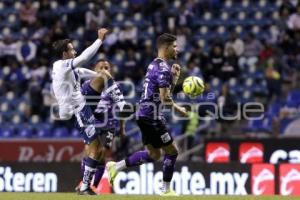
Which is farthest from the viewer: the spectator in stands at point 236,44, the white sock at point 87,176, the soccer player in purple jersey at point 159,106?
the spectator in stands at point 236,44

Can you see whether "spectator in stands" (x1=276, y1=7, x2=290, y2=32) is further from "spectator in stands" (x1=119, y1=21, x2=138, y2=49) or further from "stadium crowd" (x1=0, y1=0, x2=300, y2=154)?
"spectator in stands" (x1=119, y1=21, x2=138, y2=49)

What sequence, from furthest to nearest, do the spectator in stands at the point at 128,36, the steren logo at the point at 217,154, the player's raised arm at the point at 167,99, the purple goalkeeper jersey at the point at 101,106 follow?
the spectator in stands at the point at 128,36, the steren logo at the point at 217,154, the purple goalkeeper jersey at the point at 101,106, the player's raised arm at the point at 167,99

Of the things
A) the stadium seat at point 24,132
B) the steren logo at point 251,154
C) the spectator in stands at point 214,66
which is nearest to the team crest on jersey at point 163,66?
the steren logo at point 251,154

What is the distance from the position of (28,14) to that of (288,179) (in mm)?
13421

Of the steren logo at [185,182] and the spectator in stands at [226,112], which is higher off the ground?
the spectator in stands at [226,112]

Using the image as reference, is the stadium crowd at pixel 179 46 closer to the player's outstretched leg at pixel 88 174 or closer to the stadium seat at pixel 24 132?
the stadium seat at pixel 24 132

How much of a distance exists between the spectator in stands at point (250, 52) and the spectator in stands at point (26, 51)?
22.1 feet

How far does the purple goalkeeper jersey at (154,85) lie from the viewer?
13.2 metres

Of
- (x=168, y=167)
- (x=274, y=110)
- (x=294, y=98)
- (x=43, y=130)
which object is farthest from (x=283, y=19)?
(x=168, y=167)

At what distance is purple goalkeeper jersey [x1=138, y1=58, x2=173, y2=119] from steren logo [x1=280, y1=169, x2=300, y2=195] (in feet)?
17.4

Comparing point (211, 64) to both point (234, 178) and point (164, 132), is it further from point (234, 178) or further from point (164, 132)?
point (164, 132)

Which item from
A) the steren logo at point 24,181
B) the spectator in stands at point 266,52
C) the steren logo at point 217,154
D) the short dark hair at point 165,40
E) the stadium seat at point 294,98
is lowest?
the steren logo at point 24,181

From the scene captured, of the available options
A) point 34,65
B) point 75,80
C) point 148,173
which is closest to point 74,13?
point 34,65

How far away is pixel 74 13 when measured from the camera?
28234mm
